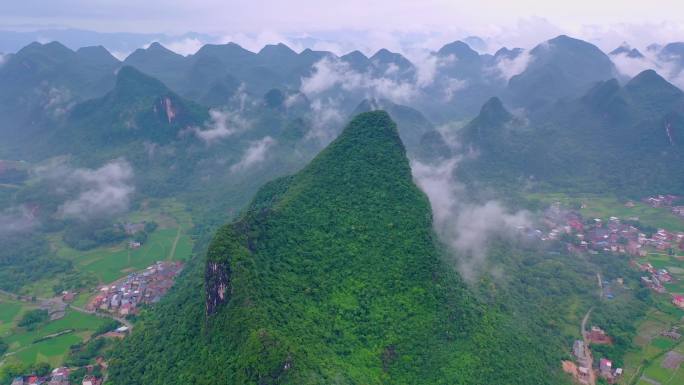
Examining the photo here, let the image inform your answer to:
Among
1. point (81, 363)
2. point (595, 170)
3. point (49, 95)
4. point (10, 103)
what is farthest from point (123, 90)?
point (595, 170)

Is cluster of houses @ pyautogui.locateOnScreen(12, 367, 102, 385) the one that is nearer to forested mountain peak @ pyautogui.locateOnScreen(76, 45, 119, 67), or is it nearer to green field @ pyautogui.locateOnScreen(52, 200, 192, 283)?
green field @ pyautogui.locateOnScreen(52, 200, 192, 283)

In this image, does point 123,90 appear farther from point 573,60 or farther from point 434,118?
point 573,60

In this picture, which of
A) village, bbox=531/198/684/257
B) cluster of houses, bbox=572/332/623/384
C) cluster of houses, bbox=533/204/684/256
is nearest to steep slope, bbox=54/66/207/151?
village, bbox=531/198/684/257

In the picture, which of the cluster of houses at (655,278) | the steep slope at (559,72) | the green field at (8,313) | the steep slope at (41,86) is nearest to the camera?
the green field at (8,313)

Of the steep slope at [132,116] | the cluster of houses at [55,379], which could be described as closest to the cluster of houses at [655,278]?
the cluster of houses at [55,379]

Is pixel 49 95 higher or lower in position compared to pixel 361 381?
higher

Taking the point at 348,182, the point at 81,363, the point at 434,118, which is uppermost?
the point at 348,182

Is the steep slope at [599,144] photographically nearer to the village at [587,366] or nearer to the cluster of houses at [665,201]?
the cluster of houses at [665,201]
